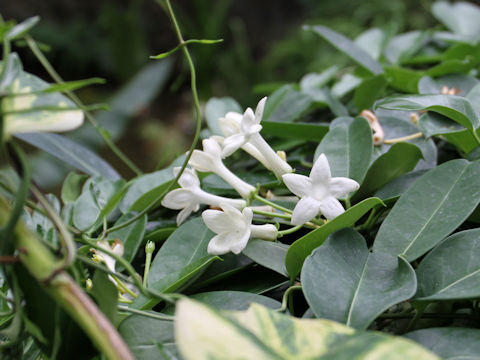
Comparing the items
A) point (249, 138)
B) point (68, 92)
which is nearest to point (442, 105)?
point (249, 138)

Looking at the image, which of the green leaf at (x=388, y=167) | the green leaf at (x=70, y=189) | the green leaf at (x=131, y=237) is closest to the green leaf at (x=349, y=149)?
the green leaf at (x=388, y=167)

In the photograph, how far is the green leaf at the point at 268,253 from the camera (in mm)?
438

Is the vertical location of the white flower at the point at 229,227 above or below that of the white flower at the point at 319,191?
below

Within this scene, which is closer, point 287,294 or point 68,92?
point 287,294

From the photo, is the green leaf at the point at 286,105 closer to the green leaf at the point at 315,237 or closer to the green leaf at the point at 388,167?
the green leaf at the point at 388,167

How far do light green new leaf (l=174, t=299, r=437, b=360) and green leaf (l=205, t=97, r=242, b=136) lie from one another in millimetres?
482

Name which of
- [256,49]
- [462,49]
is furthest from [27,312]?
[256,49]

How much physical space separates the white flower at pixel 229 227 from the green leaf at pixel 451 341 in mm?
164

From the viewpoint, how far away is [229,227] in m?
0.44

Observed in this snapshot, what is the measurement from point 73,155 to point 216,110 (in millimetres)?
249

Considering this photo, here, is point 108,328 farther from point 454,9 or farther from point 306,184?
point 454,9

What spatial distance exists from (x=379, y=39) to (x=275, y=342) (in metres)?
0.93

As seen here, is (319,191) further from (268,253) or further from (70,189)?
(70,189)

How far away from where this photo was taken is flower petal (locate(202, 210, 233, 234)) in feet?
1.43
